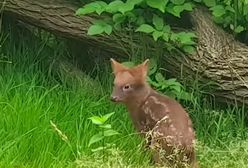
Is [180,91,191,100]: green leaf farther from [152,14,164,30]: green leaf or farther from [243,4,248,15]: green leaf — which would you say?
[243,4,248,15]: green leaf

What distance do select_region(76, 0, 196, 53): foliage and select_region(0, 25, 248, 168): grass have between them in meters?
0.52

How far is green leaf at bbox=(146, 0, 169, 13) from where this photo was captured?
6030 mm

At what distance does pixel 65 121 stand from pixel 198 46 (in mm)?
1240

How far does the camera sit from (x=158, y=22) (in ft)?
20.4

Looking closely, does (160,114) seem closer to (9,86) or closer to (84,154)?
(84,154)

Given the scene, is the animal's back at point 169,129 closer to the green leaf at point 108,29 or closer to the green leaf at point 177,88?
the green leaf at point 177,88

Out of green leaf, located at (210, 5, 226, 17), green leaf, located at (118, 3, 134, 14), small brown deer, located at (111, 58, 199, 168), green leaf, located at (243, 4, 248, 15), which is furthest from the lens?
green leaf, located at (243, 4, 248, 15)

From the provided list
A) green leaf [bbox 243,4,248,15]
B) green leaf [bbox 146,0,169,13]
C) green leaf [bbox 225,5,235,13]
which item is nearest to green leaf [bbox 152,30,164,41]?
green leaf [bbox 146,0,169,13]

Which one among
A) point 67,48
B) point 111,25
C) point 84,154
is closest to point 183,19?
point 111,25

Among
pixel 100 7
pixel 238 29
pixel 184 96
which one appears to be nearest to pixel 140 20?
pixel 100 7

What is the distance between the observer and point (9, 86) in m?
6.43

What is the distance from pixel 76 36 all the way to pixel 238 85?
140 cm


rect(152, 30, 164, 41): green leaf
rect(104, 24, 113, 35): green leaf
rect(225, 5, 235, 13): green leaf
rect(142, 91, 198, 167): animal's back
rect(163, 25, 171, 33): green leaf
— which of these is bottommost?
rect(142, 91, 198, 167): animal's back

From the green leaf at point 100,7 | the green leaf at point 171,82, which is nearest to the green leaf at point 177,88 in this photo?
the green leaf at point 171,82
